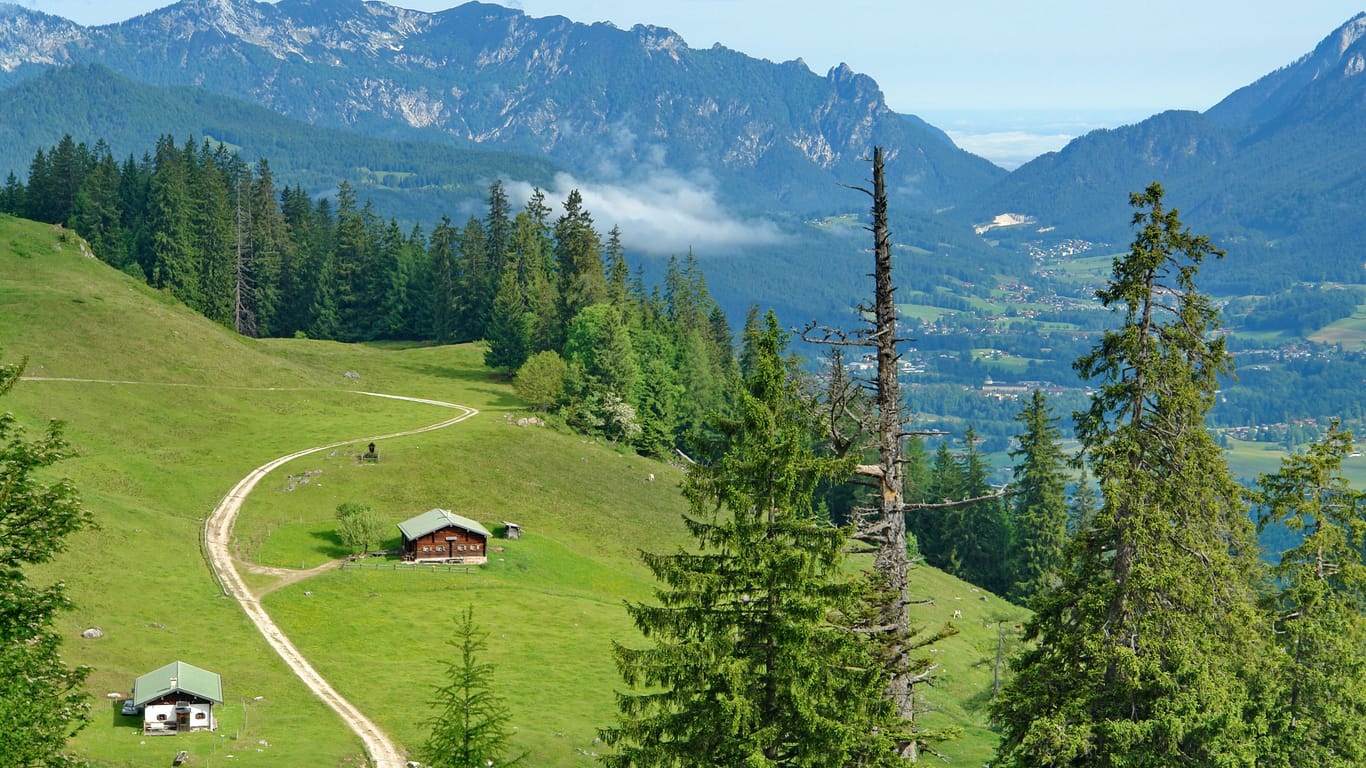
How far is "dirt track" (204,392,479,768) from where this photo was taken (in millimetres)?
51500

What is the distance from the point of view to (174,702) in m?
50.7

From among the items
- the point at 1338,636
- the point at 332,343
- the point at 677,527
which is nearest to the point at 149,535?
the point at 677,527

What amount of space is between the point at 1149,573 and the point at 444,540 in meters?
57.5

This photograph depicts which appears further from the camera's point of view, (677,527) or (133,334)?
(133,334)

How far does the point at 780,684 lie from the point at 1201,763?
14.2 m

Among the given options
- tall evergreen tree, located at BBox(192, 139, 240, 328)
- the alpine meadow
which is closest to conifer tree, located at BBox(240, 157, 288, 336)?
the alpine meadow

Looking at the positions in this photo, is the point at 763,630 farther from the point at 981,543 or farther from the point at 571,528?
the point at 981,543

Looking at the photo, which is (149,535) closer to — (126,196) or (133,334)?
(133,334)

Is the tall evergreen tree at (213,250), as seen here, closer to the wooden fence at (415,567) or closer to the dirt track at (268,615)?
the dirt track at (268,615)

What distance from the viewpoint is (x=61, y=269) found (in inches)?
5143

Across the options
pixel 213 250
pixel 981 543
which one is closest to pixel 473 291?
pixel 213 250

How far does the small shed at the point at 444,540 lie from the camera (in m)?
81.0

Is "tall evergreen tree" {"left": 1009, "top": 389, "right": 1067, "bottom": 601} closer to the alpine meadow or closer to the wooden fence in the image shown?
the alpine meadow

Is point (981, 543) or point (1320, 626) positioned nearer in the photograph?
point (1320, 626)
